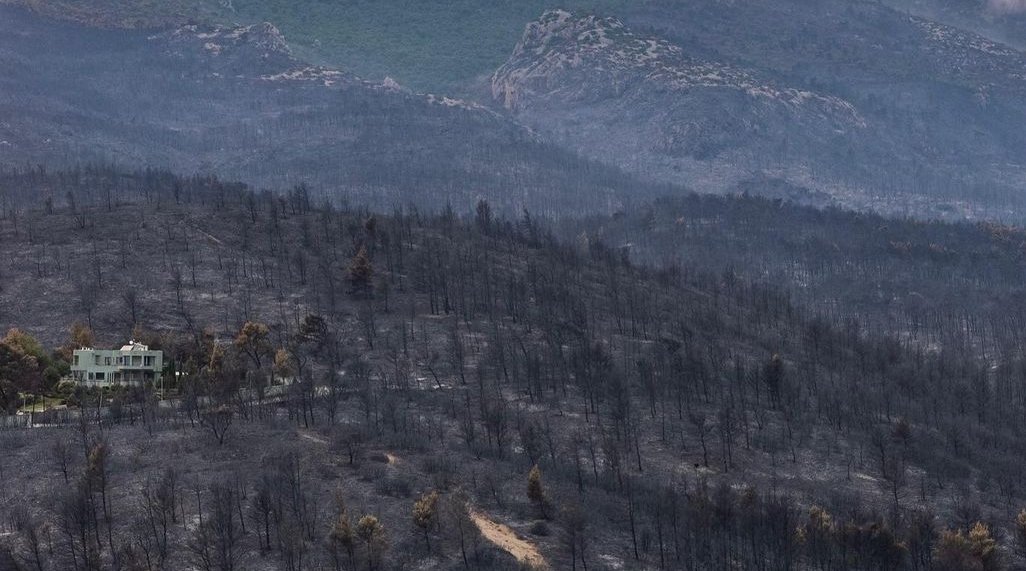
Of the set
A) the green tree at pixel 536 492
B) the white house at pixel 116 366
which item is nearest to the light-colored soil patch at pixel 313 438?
the green tree at pixel 536 492

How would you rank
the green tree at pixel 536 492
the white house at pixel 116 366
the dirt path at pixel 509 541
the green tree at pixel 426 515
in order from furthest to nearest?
the white house at pixel 116 366, the green tree at pixel 536 492, the green tree at pixel 426 515, the dirt path at pixel 509 541

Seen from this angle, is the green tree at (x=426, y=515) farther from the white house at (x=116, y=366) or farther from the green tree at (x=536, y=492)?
the white house at (x=116, y=366)

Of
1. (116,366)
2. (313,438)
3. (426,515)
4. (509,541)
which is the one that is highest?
(426,515)

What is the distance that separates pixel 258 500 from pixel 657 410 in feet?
220

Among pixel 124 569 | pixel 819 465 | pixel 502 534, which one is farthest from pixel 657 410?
pixel 124 569

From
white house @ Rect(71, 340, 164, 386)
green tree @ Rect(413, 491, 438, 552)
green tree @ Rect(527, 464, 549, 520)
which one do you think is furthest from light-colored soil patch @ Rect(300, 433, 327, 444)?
white house @ Rect(71, 340, 164, 386)

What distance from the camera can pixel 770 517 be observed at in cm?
15812

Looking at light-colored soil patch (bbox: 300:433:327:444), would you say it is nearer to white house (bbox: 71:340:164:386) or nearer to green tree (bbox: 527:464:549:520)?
green tree (bbox: 527:464:549:520)

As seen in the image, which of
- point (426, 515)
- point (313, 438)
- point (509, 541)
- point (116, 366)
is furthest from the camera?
point (116, 366)

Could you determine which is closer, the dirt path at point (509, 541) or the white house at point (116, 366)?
the dirt path at point (509, 541)

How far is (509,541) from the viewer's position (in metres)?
147

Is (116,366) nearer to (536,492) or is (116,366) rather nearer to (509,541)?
(536,492)

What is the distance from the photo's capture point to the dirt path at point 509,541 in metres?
143

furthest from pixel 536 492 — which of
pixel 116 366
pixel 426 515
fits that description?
pixel 116 366
